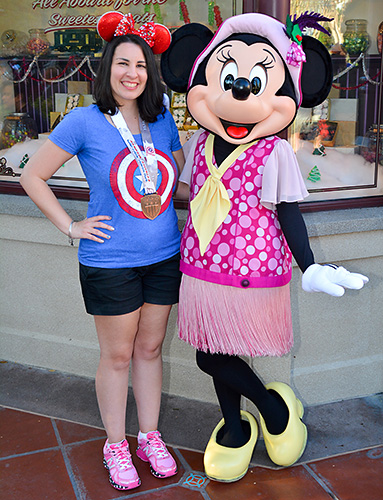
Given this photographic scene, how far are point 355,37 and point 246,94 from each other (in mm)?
1370

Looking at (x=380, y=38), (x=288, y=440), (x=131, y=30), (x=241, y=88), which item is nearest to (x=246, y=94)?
(x=241, y=88)

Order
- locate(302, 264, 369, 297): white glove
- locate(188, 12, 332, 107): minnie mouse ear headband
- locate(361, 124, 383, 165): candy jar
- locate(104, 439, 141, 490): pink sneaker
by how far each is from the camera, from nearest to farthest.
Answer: locate(302, 264, 369, 297): white glove, locate(188, 12, 332, 107): minnie mouse ear headband, locate(104, 439, 141, 490): pink sneaker, locate(361, 124, 383, 165): candy jar

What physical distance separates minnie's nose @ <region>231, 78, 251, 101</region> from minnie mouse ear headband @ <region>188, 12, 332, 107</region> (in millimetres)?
201

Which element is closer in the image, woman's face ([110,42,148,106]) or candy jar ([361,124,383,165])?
woman's face ([110,42,148,106])

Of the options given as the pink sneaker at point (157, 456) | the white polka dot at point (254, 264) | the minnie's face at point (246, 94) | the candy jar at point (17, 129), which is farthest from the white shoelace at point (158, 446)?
the candy jar at point (17, 129)

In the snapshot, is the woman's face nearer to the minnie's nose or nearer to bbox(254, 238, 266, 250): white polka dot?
the minnie's nose

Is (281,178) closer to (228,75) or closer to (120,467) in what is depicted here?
(228,75)

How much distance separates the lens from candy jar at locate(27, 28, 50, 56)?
3.65 metres

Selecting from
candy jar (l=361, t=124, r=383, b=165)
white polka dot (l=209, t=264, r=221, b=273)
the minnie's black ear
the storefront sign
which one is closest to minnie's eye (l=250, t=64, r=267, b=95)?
the minnie's black ear

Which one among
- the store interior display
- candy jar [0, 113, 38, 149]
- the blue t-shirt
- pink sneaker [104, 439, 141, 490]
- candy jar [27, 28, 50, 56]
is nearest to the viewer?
the blue t-shirt

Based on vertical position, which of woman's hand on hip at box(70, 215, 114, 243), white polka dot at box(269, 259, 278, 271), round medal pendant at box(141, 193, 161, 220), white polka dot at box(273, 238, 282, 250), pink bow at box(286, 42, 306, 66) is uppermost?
pink bow at box(286, 42, 306, 66)

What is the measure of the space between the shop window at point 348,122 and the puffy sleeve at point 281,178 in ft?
2.96

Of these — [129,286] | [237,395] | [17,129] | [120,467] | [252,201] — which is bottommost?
[120,467]

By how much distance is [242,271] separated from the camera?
2.37m
